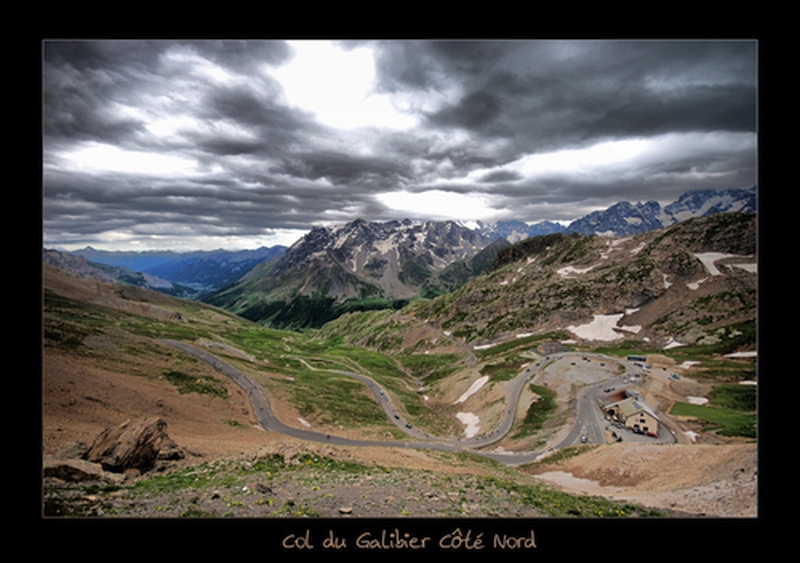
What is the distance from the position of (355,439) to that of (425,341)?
305ft

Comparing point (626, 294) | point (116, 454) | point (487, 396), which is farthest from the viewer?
point (626, 294)

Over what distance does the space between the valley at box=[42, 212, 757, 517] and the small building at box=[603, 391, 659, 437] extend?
3.89 feet

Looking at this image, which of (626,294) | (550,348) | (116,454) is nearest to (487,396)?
(550,348)

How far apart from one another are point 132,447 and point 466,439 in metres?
39.8

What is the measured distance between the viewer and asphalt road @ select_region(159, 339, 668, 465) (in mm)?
34438

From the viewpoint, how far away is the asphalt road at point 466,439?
34.4 meters

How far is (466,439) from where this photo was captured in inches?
1692

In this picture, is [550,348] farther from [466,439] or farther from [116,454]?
[116,454]

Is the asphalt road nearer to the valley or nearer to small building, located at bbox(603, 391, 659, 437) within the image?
the valley

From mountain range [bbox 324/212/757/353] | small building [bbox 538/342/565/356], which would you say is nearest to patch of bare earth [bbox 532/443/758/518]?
small building [bbox 538/342/565/356]

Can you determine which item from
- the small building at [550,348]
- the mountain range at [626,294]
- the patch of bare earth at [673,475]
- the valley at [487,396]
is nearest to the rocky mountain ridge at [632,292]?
the mountain range at [626,294]

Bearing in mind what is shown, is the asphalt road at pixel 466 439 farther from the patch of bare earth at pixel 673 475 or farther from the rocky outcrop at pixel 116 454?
the rocky outcrop at pixel 116 454
